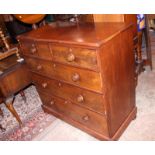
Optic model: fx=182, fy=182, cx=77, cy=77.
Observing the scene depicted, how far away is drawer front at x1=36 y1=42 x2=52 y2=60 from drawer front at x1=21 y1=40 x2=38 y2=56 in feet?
0.18

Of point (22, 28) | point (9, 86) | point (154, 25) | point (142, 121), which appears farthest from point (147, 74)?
point (22, 28)

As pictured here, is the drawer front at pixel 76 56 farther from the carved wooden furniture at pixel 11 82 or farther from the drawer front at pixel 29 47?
the carved wooden furniture at pixel 11 82

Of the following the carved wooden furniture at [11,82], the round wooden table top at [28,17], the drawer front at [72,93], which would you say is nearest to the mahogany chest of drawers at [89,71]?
the drawer front at [72,93]

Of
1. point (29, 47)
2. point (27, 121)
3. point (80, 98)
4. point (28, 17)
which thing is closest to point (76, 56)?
point (80, 98)

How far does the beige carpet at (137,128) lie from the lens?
1.79 m

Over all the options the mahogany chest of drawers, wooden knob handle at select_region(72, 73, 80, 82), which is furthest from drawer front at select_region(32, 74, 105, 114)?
wooden knob handle at select_region(72, 73, 80, 82)

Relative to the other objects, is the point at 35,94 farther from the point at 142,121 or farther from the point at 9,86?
the point at 142,121

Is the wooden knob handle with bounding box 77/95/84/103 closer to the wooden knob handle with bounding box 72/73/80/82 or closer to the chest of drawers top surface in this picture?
the wooden knob handle with bounding box 72/73/80/82

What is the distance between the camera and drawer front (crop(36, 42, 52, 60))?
1630mm

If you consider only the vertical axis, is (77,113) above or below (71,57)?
below

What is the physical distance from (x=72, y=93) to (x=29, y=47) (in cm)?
64

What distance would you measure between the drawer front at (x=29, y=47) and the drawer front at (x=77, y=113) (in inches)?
21.1

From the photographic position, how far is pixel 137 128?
186 cm

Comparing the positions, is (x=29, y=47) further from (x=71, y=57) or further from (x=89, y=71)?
(x=89, y=71)
